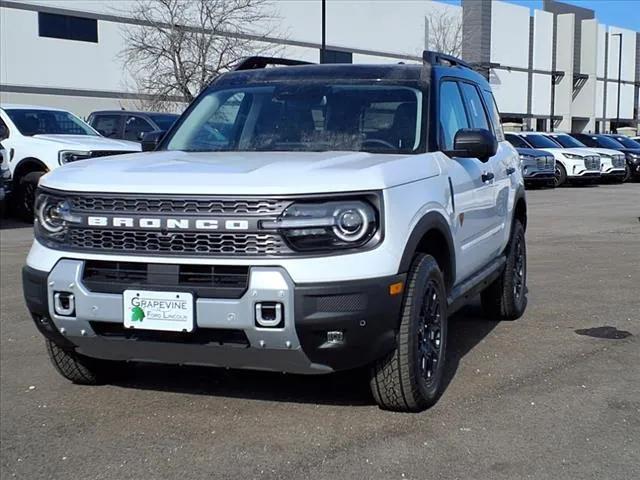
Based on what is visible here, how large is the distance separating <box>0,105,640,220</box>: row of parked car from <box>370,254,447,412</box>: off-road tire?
2.40 m

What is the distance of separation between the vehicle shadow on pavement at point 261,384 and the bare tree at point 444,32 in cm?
5229

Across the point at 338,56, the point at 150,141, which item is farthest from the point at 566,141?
the point at 338,56

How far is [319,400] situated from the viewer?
5090mm

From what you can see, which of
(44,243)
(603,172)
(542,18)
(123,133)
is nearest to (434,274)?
(44,243)

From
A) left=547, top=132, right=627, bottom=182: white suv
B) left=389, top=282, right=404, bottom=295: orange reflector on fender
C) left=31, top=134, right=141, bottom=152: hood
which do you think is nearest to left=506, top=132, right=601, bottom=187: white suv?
left=547, top=132, right=627, bottom=182: white suv

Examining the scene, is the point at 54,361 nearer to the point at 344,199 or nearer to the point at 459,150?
the point at 344,199

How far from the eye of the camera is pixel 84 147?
45.5ft

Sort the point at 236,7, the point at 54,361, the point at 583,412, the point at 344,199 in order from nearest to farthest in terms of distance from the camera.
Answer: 1. the point at 344,199
2. the point at 583,412
3. the point at 54,361
4. the point at 236,7

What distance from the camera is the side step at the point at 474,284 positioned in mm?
5367

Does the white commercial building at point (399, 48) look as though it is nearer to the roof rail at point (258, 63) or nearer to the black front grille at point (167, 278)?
the roof rail at point (258, 63)

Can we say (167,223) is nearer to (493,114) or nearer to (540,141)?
(493,114)

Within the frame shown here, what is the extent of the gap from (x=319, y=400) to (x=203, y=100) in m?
2.29

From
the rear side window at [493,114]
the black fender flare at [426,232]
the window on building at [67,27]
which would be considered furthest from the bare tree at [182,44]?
the black fender flare at [426,232]

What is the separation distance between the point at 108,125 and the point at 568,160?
569 inches
